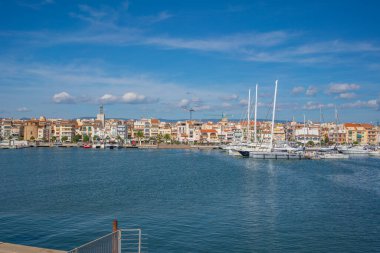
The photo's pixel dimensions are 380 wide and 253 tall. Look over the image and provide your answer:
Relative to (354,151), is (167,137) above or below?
above

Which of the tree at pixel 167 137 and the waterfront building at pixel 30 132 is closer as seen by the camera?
the tree at pixel 167 137

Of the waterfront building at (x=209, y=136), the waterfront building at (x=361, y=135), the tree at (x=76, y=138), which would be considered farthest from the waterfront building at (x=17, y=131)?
the waterfront building at (x=361, y=135)

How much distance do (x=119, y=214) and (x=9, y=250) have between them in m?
9.78

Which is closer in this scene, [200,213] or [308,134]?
[200,213]

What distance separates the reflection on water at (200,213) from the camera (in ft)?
47.8

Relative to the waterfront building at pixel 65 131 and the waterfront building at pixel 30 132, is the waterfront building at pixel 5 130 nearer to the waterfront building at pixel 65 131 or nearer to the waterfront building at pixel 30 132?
the waterfront building at pixel 30 132

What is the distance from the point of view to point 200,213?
18.9m

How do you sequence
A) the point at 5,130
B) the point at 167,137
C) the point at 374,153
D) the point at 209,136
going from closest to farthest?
1. the point at 374,153
2. the point at 167,137
3. the point at 5,130
4. the point at 209,136

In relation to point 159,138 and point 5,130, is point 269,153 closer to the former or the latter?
point 159,138

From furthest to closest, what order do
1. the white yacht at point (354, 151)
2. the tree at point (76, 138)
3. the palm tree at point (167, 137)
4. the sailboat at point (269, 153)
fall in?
1. the palm tree at point (167, 137)
2. the tree at point (76, 138)
3. the white yacht at point (354, 151)
4. the sailboat at point (269, 153)

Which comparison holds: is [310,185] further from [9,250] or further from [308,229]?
[9,250]

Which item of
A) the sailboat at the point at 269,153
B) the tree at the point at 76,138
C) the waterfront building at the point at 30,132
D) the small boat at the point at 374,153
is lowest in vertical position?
the small boat at the point at 374,153

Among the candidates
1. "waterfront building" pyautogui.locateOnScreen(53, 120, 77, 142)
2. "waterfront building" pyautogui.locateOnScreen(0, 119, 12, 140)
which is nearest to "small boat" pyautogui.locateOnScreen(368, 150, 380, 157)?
"waterfront building" pyautogui.locateOnScreen(53, 120, 77, 142)

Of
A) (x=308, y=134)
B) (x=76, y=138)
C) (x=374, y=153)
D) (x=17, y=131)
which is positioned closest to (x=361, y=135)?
(x=308, y=134)
